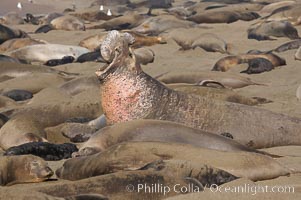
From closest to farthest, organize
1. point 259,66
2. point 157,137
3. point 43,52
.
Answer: point 157,137 < point 259,66 < point 43,52

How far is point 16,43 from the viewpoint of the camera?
14109mm

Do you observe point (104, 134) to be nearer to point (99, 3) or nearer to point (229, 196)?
point (229, 196)

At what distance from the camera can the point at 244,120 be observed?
6.29 meters

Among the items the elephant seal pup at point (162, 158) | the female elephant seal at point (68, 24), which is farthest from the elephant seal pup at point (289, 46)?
the elephant seal pup at point (162, 158)

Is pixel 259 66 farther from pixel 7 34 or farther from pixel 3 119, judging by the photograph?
Result: pixel 7 34

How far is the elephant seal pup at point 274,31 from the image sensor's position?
13.9 meters

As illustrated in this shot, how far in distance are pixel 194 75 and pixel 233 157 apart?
171 inches

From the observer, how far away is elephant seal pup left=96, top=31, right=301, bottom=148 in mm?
6129

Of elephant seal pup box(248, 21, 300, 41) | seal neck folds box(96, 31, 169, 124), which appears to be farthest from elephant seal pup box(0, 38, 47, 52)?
seal neck folds box(96, 31, 169, 124)

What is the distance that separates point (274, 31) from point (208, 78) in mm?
5398

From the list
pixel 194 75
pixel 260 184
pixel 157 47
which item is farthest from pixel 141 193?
pixel 157 47

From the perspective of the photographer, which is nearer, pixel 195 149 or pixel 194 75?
pixel 195 149

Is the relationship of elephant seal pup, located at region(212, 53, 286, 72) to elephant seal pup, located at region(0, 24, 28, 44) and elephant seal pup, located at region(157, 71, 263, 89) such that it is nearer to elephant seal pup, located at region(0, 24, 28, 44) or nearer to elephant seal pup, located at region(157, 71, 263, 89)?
elephant seal pup, located at region(157, 71, 263, 89)

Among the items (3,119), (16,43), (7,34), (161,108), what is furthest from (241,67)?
(7,34)
